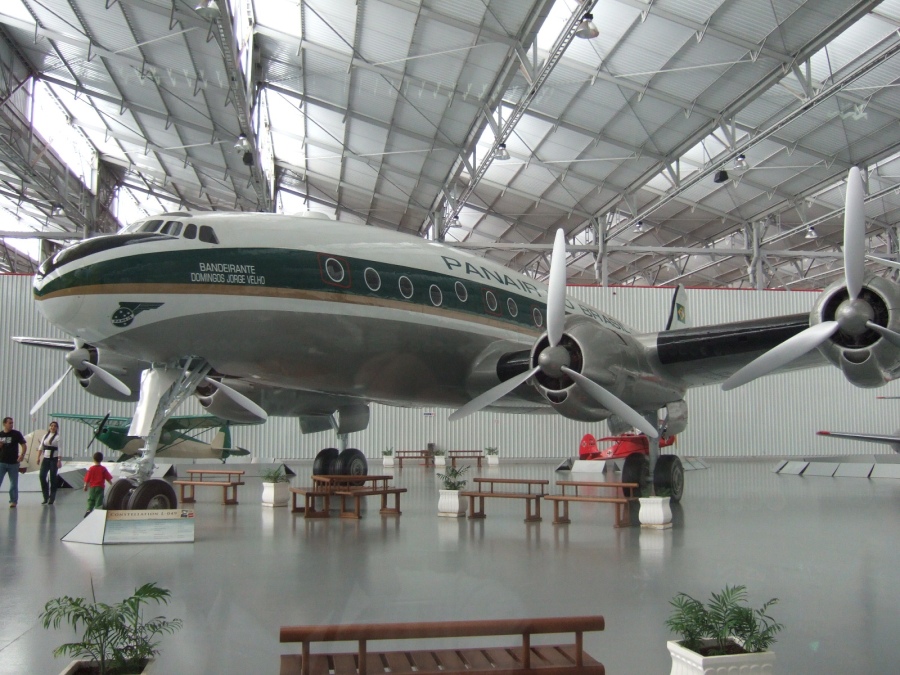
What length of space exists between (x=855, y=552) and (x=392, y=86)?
15.2 m

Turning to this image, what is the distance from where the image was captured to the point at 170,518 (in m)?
8.35

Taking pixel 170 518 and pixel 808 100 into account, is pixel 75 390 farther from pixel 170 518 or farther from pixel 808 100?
pixel 808 100

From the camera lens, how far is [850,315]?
6.89 m

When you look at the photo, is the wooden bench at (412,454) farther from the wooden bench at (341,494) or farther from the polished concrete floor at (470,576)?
the polished concrete floor at (470,576)

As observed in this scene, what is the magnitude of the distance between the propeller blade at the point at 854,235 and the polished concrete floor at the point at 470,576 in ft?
9.33

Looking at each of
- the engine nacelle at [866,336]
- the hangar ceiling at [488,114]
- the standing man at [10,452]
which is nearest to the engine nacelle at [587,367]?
the engine nacelle at [866,336]

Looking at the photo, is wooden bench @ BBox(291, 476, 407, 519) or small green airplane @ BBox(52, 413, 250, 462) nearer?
wooden bench @ BBox(291, 476, 407, 519)

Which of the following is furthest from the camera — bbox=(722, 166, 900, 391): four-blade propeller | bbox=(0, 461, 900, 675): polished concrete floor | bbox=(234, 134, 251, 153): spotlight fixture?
bbox=(234, 134, 251, 153): spotlight fixture

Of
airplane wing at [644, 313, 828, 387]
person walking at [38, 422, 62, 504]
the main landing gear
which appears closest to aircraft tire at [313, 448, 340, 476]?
the main landing gear

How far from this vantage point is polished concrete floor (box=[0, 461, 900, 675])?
422 cm

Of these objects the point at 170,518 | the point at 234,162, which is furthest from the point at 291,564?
the point at 234,162

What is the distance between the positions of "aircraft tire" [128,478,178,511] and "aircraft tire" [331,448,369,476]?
4.40 metres

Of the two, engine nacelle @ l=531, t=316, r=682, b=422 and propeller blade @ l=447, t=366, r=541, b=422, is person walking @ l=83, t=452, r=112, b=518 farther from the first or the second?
engine nacelle @ l=531, t=316, r=682, b=422

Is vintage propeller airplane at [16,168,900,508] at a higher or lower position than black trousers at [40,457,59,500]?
higher
